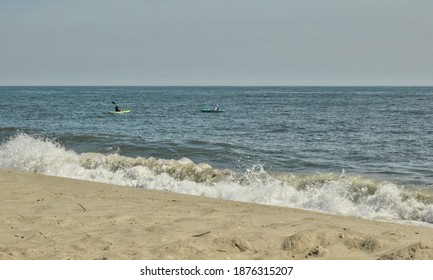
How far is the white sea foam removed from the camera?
11250 millimetres

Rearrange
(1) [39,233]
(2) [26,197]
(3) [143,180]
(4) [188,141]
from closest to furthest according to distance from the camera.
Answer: (1) [39,233]
(2) [26,197]
(3) [143,180]
(4) [188,141]

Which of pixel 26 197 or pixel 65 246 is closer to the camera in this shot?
pixel 65 246

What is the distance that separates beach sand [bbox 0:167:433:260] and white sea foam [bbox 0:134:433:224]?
1.79m

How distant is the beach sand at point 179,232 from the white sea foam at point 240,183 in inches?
70.4

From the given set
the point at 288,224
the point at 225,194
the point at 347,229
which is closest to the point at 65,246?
the point at 288,224

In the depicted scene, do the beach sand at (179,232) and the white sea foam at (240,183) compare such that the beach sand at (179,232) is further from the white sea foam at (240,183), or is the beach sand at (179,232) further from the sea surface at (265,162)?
the sea surface at (265,162)

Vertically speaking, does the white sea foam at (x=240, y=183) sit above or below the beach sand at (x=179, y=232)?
below

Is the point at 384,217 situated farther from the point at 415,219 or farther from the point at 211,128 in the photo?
the point at 211,128

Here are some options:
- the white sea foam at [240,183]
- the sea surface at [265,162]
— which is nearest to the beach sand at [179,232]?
the white sea foam at [240,183]

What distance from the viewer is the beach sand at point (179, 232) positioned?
21.1ft

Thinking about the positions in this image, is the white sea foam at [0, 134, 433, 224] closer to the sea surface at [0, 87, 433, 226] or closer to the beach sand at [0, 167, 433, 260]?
the sea surface at [0, 87, 433, 226]

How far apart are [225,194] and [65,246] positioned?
6210mm

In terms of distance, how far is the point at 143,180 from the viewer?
14680 mm

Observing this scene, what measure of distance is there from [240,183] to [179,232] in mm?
6634
